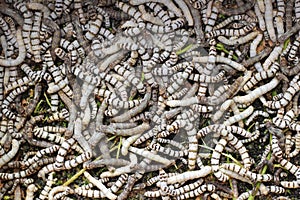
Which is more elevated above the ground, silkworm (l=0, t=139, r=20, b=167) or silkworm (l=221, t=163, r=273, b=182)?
silkworm (l=0, t=139, r=20, b=167)

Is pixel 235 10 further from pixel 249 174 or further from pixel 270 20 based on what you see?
pixel 249 174

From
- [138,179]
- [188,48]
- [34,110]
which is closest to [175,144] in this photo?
[138,179]

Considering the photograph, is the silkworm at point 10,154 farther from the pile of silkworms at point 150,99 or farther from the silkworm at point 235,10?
the silkworm at point 235,10

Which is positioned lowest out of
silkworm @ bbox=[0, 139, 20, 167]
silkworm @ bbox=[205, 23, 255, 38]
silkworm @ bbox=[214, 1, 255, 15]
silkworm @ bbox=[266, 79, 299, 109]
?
silkworm @ bbox=[0, 139, 20, 167]

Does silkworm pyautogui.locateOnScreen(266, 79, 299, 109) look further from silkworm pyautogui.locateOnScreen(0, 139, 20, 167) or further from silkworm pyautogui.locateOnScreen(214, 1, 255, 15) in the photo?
silkworm pyautogui.locateOnScreen(0, 139, 20, 167)

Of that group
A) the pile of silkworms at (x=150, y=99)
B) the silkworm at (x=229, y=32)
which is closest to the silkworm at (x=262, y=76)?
the pile of silkworms at (x=150, y=99)

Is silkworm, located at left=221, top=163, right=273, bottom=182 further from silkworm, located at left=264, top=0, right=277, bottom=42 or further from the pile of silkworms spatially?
silkworm, located at left=264, top=0, right=277, bottom=42

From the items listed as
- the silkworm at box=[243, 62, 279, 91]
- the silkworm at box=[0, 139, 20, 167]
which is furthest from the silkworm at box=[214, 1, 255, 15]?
the silkworm at box=[0, 139, 20, 167]

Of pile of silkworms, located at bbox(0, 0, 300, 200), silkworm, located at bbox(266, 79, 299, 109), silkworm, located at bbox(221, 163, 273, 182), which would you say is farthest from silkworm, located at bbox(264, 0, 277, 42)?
silkworm, located at bbox(221, 163, 273, 182)
